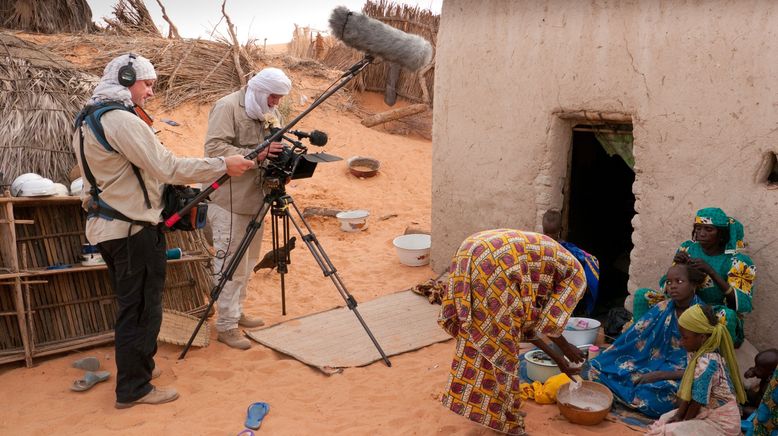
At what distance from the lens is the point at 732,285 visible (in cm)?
406

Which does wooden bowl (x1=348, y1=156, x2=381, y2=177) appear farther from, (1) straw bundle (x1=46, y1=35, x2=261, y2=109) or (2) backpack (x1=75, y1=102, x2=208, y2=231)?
(2) backpack (x1=75, y1=102, x2=208, y2=231)

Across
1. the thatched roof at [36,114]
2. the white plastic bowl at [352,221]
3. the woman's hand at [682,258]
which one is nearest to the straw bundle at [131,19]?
the white plastic bowl at [352,221]

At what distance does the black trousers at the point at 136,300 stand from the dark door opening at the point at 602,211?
382 centimetres

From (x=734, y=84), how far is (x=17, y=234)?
5090 mm

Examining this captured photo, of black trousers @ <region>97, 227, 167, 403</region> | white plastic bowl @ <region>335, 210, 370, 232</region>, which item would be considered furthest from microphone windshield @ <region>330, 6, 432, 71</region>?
white plastic bowl @ <region>335, 210, 370, 232</region>

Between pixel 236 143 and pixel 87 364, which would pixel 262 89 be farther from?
pixel 87 364

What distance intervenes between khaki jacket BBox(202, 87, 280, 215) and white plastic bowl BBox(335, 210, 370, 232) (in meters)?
3.99

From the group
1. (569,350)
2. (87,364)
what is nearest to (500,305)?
(569,350)

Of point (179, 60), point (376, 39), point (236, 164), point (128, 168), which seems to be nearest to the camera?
point (128, 168)

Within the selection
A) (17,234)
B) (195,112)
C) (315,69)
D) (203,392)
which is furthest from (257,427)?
(315,69)

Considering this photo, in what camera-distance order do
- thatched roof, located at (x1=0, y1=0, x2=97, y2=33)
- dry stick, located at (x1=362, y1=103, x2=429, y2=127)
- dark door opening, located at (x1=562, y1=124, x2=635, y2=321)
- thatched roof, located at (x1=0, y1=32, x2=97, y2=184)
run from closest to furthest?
1. thatched roof, located at (x1=0, y1=32, x2=97, y2=184)
2. dark door opening, located at (x1=562, y1=124, x2=635, y2=321)
3. dry stick, located at (x1=362, y1=103, x2=429, y2=127)
4. thatched roof, located at (x1=0, y1=0, x2=97, y2=33)

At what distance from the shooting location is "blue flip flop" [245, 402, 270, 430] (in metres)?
3.72

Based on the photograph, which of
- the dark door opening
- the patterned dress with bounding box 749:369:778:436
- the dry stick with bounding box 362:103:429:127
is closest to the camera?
the patterned dress with bounding box 749:369:778:436

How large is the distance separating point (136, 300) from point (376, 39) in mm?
2095
